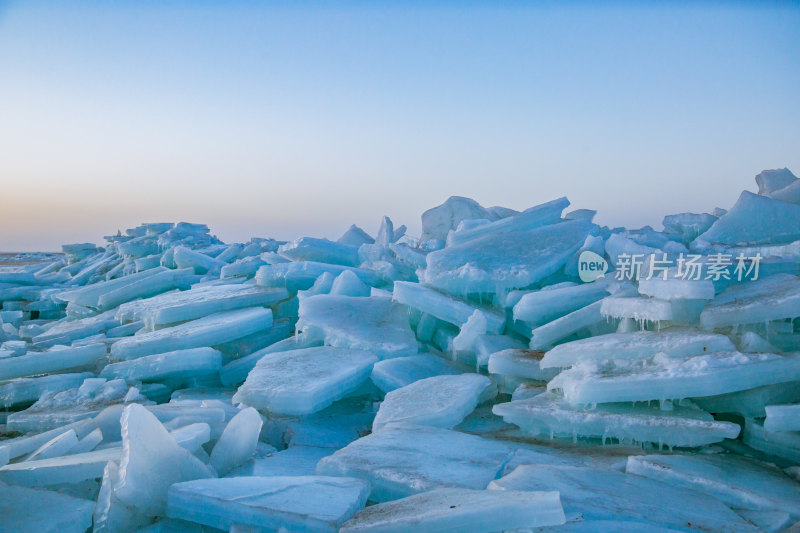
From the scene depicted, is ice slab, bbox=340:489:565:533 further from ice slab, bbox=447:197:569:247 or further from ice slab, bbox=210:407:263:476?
ice slab, bbox=447:197:569:247

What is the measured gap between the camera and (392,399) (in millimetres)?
3371

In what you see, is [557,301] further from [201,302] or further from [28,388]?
[28,388]

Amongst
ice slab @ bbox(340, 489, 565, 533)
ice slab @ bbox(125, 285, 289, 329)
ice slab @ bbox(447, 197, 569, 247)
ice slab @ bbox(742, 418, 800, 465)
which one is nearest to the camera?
ice slab @ bbox(340, 489, 565, 533)

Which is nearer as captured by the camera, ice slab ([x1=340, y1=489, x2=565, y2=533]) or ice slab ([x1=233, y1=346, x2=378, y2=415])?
ice slab ([x1=340, y1=489, x2=565, y2=533])

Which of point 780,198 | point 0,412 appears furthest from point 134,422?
point 780,198

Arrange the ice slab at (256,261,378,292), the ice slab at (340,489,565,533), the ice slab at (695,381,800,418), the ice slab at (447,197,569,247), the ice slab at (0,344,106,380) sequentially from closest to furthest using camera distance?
the ice slab at (340,489,565,533) < the ice slab at (695,381,800,418) < the ice slab at (0,344,106,380) < the ice slab at (447,197,569,247) < the ice slab at (256,261,378,292)

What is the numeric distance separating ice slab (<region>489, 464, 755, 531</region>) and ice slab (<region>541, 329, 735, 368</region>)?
88 cm

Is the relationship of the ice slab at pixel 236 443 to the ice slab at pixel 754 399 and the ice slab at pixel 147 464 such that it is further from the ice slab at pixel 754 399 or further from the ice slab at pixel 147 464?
the ice slab at pixel 754 399

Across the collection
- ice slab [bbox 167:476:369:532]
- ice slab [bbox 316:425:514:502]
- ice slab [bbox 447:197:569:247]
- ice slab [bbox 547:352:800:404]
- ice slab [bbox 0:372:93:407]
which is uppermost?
ice slab [bbox 447:197:569:247]

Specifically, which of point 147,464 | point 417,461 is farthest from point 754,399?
point 147,464

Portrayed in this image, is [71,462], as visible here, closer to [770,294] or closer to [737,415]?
[737,415]

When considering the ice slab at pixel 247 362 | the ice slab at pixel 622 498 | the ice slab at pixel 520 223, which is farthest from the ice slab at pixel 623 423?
the ice slab at pixel 520 223

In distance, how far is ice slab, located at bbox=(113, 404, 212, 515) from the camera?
6.72 ft

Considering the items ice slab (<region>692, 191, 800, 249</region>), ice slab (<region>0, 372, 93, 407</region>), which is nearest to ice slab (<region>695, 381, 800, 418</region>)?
ice slab (<region>692, 191, 800, 249</region>)
